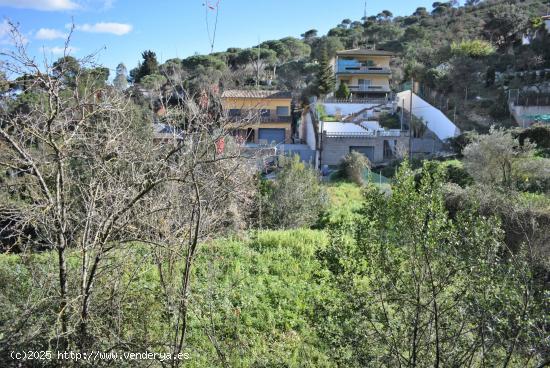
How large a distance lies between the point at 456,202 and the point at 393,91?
25.6m

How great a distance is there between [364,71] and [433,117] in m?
8.66

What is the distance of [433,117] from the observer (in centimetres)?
2844

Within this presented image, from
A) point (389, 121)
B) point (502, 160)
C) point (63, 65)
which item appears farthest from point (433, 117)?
Answer: point (63, 65)

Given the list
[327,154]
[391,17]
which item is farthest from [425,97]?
[391,17]

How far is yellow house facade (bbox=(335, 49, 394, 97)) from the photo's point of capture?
116ft

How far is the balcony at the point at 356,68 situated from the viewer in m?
35.2

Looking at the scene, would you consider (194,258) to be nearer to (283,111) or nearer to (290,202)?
(290,202)

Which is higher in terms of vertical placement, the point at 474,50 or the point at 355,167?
the point at 474,50

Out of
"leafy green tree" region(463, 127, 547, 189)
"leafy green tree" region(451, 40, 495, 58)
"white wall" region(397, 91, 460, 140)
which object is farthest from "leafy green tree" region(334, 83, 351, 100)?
"leafy green tree" region(463, 127, 547, 189)

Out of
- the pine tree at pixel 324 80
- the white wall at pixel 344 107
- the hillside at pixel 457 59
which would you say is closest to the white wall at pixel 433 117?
the hillside at pixel 457 59

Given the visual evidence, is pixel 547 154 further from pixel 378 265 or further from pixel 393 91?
pixel 393 91

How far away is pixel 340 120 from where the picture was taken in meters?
29.6

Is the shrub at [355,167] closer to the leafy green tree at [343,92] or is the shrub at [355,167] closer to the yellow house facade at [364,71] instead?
the leafy green tree at [343,92]

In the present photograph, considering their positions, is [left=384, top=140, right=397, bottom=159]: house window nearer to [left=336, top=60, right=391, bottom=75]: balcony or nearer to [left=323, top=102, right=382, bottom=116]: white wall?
[left=323, top=102, right=382, bottom=116]: white wall
